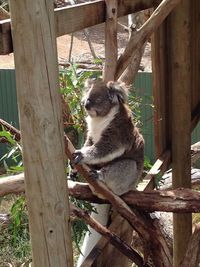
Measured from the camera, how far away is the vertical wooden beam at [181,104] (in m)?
3.13

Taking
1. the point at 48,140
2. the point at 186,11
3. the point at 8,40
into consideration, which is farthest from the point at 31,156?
the point at 186,11

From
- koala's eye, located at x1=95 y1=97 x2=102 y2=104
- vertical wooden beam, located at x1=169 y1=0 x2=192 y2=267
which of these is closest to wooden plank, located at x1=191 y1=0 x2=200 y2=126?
vertical wooden beam, located at x1=169 y1=0 x2=192 y2=267

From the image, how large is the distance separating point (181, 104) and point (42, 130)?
179 cm

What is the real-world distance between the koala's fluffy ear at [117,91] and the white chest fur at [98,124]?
2.2 inches

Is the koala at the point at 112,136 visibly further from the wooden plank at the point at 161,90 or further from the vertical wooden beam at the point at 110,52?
the wooden plank at the point at 161,90

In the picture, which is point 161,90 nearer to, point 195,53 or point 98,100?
point 195,53

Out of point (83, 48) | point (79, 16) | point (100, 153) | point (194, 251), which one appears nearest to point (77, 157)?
point (100, 153)

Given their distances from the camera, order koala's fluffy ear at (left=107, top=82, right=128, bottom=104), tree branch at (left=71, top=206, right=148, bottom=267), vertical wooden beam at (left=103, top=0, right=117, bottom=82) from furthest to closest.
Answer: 1. vertical wooden beam at (left=103, top=0, right=117, bottom=82)
2. koala's fluffy ear at (left=107, top=82, right=128, bottom=104)
3. tree branch at (left=71, top=206, right=148, bottom=267)

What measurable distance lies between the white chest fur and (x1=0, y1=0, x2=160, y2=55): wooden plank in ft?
1.60

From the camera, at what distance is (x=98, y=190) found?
2.28 m

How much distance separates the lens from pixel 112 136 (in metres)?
2.64

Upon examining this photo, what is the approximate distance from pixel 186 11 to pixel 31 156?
1860 millimetres

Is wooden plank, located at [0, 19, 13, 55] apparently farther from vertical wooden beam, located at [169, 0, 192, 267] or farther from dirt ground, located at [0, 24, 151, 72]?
dirt ground, located at [0, 24, 151, 72]

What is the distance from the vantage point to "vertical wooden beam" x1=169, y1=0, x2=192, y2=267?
313 centimetres
